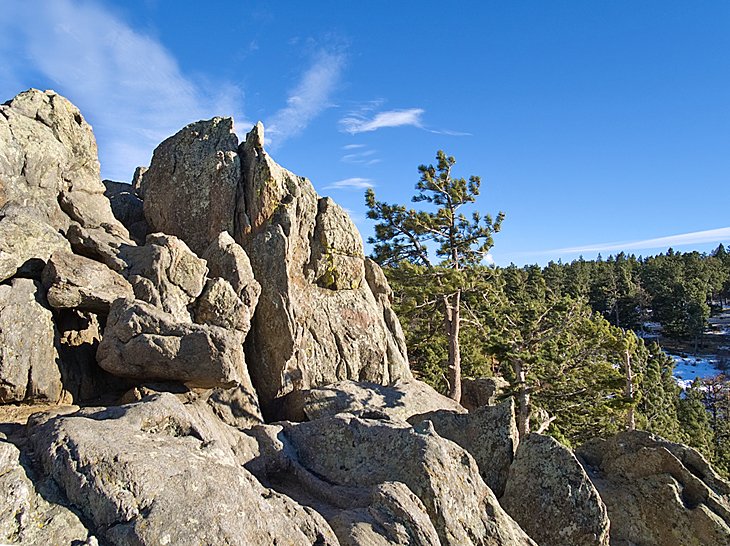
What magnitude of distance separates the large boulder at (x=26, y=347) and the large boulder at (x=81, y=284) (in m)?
0.55

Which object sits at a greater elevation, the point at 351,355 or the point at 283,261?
the point at 283,261

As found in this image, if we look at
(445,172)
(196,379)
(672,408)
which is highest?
(445,172)

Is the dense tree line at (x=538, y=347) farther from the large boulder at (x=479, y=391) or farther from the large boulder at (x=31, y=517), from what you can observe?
the large boulder at (x=31, y=517)

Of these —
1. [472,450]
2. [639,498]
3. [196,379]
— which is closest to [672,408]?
[639,498]

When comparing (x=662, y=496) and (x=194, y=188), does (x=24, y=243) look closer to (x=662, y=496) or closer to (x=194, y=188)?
(x=194, y=188)

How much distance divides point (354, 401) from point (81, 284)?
402 inches

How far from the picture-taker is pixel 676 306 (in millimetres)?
110688

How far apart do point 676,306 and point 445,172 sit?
106 meters

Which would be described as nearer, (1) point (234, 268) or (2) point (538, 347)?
(1) point (234, 268)

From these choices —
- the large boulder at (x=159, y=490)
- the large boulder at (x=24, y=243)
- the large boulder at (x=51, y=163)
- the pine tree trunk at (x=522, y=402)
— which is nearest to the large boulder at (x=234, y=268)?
the large boulder at (x=51, y=163)

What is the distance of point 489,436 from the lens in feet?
47.8

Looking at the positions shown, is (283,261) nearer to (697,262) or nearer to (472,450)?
(472,450)

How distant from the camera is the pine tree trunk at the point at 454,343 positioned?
27502mm

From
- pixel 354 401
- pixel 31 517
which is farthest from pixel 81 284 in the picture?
pixel 354 401
